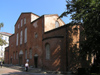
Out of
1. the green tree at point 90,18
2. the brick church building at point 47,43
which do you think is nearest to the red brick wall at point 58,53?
the brick church building at point 47,43

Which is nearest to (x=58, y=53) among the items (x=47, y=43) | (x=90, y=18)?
(x=47, y=43)

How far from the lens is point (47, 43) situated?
2005 cm

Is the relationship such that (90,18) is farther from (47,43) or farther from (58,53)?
(47,43)

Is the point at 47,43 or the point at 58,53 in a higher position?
the point at 47,43

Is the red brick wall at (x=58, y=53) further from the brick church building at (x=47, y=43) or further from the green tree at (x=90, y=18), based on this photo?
the green tree at (x=90, y=18)

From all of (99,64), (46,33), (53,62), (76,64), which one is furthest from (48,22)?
(99,64)

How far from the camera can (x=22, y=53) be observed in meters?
29.9

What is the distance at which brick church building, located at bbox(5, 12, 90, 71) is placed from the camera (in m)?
17.7

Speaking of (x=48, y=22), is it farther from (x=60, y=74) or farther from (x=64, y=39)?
(x=60, y=74)

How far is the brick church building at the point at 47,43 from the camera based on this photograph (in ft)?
58.0

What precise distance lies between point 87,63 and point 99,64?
1.80 metres

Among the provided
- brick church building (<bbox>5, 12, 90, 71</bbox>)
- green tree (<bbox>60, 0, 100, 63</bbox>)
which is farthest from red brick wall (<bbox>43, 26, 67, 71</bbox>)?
green tree (<bbox>60, 0, 100, 63</bbox>)

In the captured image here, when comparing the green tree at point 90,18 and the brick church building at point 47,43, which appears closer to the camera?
the green tree at point 90,18

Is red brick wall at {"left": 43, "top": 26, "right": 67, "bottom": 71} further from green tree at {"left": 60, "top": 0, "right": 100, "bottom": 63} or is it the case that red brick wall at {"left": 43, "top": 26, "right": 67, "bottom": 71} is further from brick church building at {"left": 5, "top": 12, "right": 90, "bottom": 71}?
green tree at {"left": 60, "top": 0, "right": 100, "bottom": 63}
